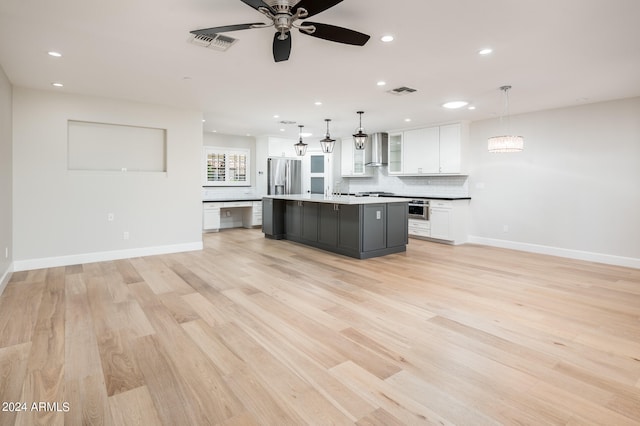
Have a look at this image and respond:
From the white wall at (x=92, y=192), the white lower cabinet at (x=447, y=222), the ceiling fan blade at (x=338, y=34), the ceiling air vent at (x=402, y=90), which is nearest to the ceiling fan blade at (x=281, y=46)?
the ceiling fan blade at (x=338, y=34)

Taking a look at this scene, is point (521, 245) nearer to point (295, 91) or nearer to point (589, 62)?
point (589, 62)

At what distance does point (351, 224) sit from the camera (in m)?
5.64

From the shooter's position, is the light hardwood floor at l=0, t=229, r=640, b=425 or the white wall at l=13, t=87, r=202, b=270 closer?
the light hardwood floor at l=0, t=229, r=640, b=425

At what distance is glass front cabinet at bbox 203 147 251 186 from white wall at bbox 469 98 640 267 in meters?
5.88

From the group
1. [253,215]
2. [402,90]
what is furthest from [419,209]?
[253,215]

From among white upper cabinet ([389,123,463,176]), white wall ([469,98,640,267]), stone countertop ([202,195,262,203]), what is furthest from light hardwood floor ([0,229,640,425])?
stone countertop ([202,195,262,203])

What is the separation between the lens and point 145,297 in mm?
3721

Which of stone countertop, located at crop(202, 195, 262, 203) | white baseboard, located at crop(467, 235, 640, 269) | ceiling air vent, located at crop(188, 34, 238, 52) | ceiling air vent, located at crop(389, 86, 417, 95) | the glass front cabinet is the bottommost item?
white baseboard, located at crop(467, 235, 640, 269)

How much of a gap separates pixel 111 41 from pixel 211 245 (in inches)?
165

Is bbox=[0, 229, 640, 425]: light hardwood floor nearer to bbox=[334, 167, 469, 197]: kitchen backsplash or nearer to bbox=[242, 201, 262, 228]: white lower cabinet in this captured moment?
bbox=[334, 167, 469, 197]: kitchen backsplash

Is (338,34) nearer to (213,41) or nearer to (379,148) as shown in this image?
(213,41)

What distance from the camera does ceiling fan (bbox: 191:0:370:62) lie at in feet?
7.23

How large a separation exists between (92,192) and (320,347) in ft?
15.1

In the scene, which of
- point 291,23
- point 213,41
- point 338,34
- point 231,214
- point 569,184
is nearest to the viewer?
point 291,23
